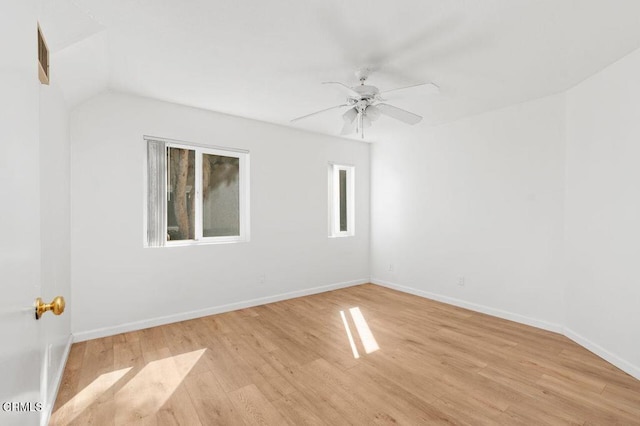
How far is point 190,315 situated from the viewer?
3.40 metres

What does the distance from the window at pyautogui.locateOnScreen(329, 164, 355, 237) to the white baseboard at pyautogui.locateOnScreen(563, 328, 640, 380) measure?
3.02 meters

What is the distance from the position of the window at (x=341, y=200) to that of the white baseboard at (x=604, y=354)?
119 inches

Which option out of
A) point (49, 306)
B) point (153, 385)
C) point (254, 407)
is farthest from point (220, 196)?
point (49, 306)

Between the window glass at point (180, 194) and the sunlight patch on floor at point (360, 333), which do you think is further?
the window glass at point (180, 194)

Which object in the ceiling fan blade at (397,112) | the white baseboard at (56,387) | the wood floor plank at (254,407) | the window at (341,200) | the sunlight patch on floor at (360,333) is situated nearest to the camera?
the white baseboard at (56,387)

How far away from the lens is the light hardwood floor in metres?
1.85

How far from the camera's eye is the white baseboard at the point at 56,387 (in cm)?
168

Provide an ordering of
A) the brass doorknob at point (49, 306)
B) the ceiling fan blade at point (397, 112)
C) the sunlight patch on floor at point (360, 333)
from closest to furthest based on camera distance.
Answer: the brass doorknob at point (49, 306), the ceiling fan blade at point (397, 112), the sunlight patch on floor at point (360, 333)

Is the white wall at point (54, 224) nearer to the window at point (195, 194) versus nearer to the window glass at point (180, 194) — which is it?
the window at point (195, 194)

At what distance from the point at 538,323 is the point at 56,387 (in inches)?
169

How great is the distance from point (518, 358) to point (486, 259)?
1.36 meters

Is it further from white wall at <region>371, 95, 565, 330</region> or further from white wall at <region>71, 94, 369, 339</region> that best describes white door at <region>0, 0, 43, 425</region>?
white wall at <region>371, 95, 565, 330</region>

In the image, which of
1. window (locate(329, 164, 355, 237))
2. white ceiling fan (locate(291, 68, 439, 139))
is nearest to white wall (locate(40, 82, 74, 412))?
white ceiling fan (locate(291, 68, 439, 139))

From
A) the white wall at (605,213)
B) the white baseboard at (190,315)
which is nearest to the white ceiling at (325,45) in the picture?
the white wall at (605,213)
